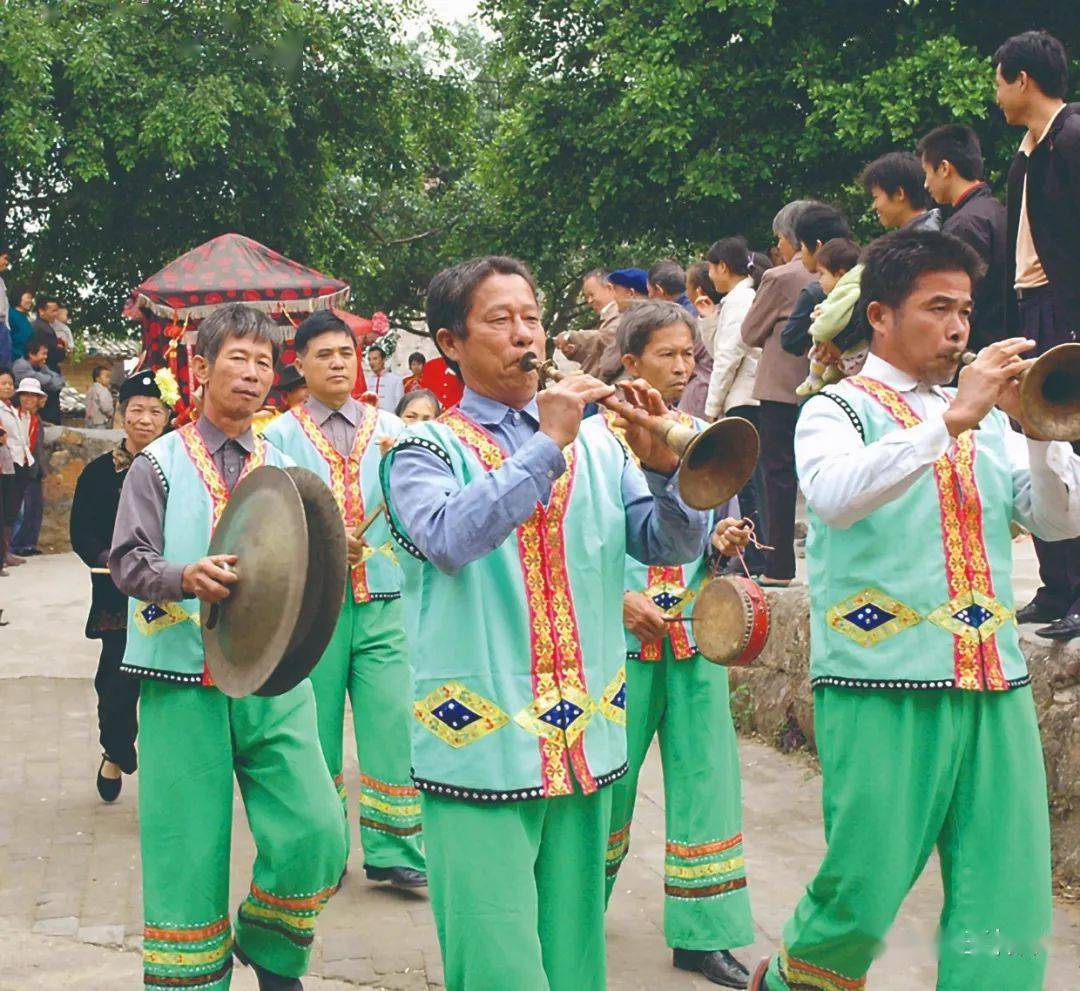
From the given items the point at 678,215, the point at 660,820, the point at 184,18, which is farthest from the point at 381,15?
the point at 660,820

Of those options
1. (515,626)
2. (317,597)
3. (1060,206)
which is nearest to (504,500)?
(515,626)

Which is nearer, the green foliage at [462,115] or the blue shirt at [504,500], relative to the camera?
the blue shirt at [504,500]

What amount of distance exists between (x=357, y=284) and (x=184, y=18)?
37.5ft

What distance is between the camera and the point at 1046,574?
18.5 ft

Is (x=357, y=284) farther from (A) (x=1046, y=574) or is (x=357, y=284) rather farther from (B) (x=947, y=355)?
(B) (x=947, y=355)

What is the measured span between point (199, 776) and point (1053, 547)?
10.6 ft

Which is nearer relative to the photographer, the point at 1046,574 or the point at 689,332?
the point at 689,332

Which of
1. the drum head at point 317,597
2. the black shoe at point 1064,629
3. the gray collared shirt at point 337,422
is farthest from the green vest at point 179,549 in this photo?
the black shoe at point 1064,629

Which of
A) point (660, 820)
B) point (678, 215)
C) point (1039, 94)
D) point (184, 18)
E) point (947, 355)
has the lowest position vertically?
point (660, 820)

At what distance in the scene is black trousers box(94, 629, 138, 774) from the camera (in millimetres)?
6727

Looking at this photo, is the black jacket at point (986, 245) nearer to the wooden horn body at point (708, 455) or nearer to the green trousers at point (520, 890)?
the wooden horn body at point (708, 455)

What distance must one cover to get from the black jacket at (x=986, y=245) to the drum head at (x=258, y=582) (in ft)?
10.7

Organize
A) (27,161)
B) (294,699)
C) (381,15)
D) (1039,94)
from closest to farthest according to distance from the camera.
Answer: (294,699) < (1039,94) < (27,161) < (381,15)

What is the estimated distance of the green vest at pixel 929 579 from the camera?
11.2 feet
